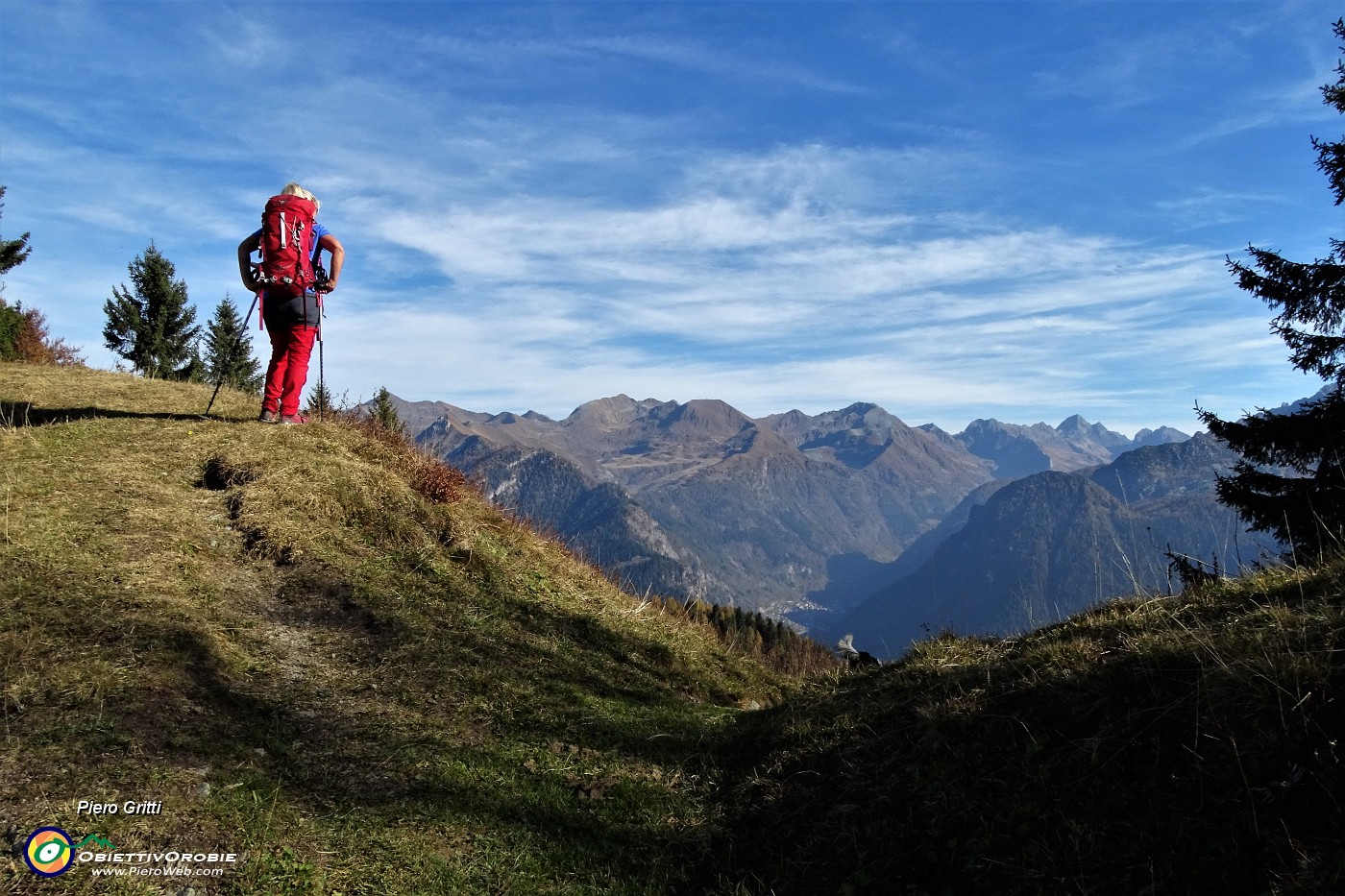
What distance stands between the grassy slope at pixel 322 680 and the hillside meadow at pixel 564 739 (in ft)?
0.09

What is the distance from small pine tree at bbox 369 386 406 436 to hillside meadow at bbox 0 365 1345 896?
538 centimetres

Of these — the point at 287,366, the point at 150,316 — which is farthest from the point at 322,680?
the point at 150,316

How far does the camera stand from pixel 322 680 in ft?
19.4

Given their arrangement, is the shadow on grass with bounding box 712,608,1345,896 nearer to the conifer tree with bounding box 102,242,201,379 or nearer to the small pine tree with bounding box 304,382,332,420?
the small pine tree with bounding box 304,382,332,420

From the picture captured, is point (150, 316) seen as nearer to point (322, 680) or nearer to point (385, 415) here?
point (385, 415)

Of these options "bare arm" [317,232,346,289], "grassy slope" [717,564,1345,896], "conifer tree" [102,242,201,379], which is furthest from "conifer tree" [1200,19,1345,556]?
"conifer tree" [102,242,201,379]

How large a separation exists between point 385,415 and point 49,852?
114 ft

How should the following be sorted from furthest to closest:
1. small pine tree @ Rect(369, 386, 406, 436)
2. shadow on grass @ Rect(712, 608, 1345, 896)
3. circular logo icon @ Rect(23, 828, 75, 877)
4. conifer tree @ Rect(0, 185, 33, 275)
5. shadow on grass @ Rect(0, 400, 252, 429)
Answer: conifer tree @ Rect(0, 185, 33, 275) → small pine tree @ Rect(369, 386, 406, 436) → shadow on grass @ Rect(0, 400, 252, 429) → circular logo icon @ Rect(23, 828, 75, 877) → shadow on grass @ Rect(712, 608, 1345, 896)

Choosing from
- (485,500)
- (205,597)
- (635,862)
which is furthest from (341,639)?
(485,500)

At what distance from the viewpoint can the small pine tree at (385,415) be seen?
13792mm

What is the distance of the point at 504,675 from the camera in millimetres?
6777

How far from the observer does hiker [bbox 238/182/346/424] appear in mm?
10320

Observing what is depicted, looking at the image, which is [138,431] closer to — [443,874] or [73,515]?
[73,515]

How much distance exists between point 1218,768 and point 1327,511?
51.5 feet
